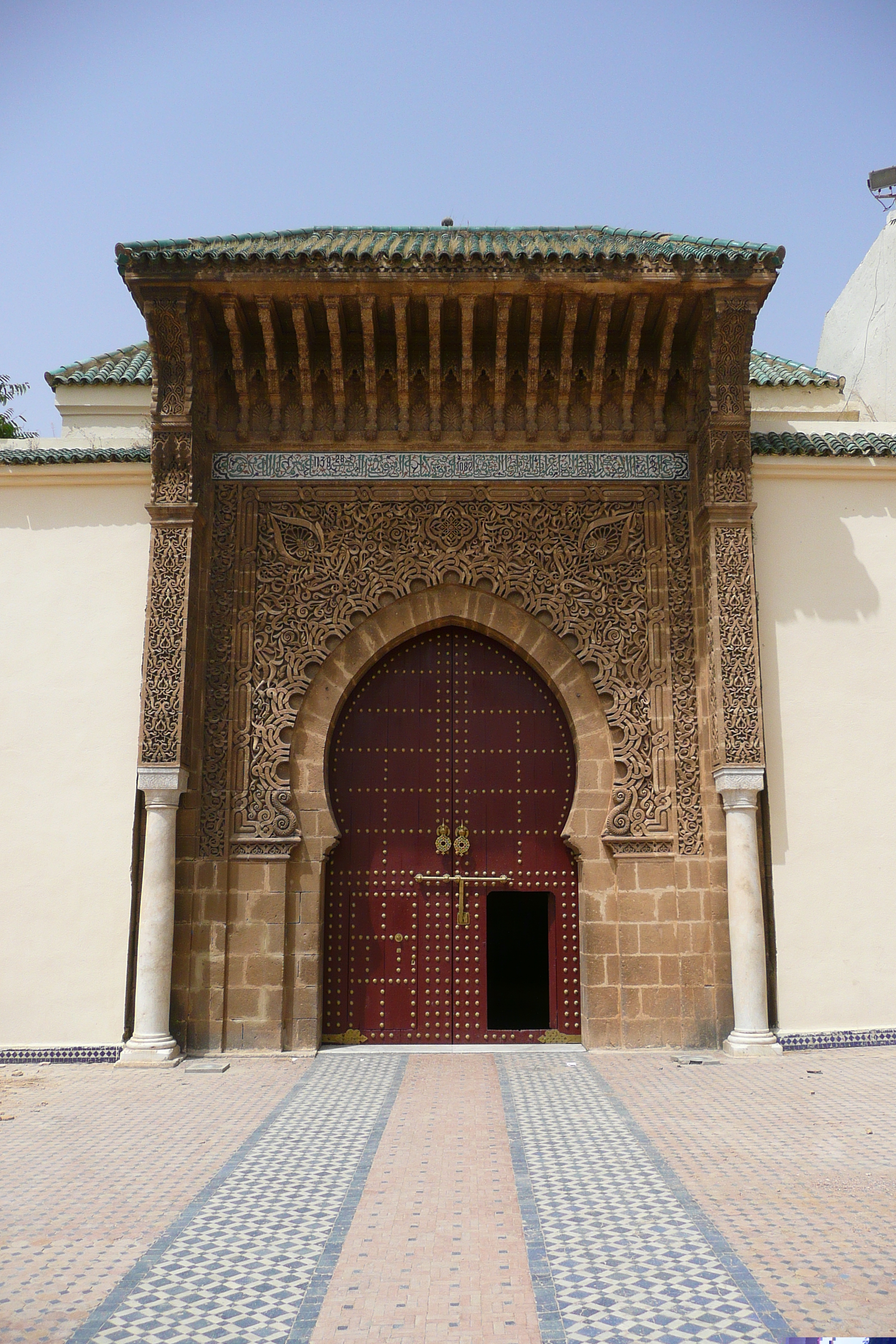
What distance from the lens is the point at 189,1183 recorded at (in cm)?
341

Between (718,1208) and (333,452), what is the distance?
15.6 ft

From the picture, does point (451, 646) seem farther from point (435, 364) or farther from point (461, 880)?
point (435, 364)

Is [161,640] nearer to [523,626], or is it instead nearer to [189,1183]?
[523,626]

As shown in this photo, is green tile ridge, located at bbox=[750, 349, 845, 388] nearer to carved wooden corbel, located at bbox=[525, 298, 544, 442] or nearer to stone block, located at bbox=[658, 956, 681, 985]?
carved wooden corbel, located at bbox=[525, 298, 544, 442]

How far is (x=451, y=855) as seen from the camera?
615 cm

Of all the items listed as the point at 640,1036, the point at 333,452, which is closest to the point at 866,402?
the point at 333,452

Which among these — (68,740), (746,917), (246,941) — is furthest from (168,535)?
(746,917)

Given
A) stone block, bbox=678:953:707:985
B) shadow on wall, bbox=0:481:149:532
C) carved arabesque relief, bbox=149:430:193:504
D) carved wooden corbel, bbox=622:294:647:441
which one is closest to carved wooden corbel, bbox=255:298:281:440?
carved arabesque relief, bbox=149:430:193:504

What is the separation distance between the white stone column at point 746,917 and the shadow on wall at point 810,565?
68 cm

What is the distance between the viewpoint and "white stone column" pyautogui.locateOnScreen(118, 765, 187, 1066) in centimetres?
548

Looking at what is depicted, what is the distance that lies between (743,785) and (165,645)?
3.43 metres

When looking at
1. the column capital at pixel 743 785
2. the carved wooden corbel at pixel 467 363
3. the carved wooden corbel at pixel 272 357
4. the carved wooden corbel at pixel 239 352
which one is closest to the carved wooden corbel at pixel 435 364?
the carved wooden corbel at pixel 467 363

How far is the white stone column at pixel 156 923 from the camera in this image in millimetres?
5477

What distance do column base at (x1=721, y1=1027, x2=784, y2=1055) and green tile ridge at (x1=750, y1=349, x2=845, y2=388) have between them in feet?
16.8
